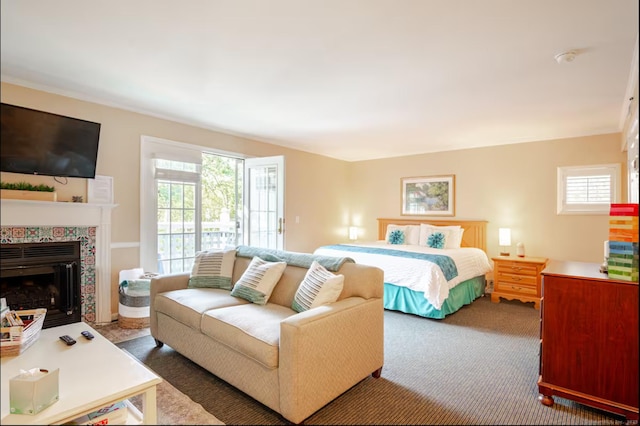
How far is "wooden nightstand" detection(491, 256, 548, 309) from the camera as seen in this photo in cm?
414

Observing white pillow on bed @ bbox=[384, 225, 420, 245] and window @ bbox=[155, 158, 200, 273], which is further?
white pillow on bed @ bbox=[384, 225, 420, 245]

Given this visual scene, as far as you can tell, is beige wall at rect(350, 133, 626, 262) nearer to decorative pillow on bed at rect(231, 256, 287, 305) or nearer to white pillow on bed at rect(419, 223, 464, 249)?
white pillow on bed at rect(419, 223, 464, 249)

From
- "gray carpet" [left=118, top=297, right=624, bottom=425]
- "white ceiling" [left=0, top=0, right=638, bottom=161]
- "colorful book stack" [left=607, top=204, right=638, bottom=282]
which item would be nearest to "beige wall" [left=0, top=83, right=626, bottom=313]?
"white ceiling" [left=0, top=0, right=638, bottom=161]

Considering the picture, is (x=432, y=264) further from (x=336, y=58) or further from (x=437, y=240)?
A: (x=336, y=58)

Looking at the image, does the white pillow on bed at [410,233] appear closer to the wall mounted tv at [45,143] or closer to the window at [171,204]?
the window at [171,204]

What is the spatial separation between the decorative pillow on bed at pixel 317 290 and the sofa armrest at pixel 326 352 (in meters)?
0.09

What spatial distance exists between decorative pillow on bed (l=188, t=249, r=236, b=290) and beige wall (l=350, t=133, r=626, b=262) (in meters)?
3.69

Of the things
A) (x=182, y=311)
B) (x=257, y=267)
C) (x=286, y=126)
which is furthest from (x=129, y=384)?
(x=286, y=126)

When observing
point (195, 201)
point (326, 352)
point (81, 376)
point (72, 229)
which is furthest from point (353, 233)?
point (81, 376)

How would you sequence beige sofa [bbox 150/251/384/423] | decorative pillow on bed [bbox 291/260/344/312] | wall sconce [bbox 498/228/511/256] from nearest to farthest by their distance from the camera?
beige sofa [bbox 150/251/384/423], decorative pillow on bed [bbox 291/260/344/312], wall sconce [bbox 498/228/511/256]

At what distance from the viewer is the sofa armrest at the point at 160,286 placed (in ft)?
9.17

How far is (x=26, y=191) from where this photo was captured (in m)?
1.10

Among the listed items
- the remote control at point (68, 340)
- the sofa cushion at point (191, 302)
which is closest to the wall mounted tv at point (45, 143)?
the remote control at point (68, 340)

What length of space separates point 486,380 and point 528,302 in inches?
98.7
